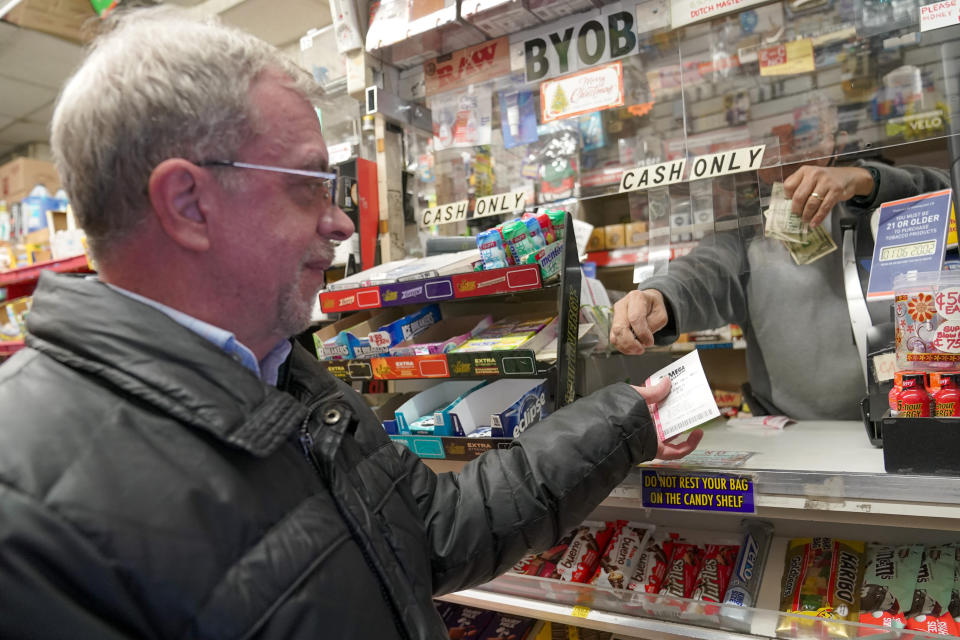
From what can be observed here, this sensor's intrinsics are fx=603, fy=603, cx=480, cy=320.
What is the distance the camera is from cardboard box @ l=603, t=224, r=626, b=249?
289cm

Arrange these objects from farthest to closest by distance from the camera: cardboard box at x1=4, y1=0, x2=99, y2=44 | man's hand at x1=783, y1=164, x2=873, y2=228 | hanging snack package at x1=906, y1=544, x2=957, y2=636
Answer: cardboard box at x1=4, y1=0, x2=99, y2=44, man's hand at x1=783, y1=164, x2=873, y2=228, hanging snack package at x1=906, y1=544, x2=957, y2=636

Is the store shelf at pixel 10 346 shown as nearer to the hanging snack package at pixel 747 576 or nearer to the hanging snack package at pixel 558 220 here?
the hanging snack package at pixel 558 220

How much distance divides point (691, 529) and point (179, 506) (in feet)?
4.98

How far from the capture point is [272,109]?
1014 mm

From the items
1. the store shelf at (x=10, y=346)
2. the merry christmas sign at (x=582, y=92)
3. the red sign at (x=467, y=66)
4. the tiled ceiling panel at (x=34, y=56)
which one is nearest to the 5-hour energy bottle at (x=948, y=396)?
the merry christmas sign at (x=582, y=92)

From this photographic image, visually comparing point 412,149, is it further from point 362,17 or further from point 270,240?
point 270,240

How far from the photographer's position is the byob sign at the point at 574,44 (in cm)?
170

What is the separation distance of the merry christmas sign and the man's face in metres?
0.92

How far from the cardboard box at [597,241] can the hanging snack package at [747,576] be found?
4.93 ft

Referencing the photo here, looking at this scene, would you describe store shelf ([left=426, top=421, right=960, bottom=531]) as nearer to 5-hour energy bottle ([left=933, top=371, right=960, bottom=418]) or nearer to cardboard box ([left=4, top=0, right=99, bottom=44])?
5-hour energy bottle ([left=933, top=371, right=960, bottom=418])

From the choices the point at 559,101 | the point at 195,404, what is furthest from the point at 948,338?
the point at 195,404

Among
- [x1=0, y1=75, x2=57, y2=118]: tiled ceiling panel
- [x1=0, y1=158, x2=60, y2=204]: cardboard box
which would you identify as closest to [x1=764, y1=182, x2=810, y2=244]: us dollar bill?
[x1=0, y1=158, x2=60, y2=204]: cardboard box

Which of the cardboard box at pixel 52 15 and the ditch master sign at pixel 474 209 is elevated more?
the cardboard box at pixel 52 15

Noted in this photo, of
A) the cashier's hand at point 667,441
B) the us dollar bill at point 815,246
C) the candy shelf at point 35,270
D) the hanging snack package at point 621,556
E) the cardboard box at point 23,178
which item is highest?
the cardboard box at point 23,178
